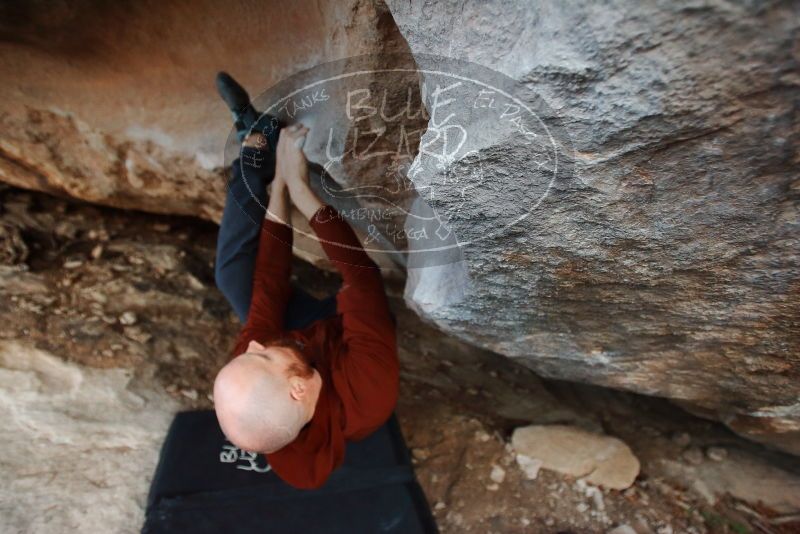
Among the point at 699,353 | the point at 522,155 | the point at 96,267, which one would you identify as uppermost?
the point at 522,155

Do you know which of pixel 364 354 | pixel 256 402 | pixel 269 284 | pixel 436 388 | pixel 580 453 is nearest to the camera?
pixel 256 402

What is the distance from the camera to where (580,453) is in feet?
5.55

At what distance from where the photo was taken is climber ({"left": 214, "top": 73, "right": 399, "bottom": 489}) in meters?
1.15

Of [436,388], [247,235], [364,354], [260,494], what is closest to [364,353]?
[364,354]

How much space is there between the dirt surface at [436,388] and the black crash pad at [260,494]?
0.11m

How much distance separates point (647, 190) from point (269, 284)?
1.01m

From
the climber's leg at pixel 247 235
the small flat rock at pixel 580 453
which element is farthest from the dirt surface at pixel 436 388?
the climber's leg at pixel 247 235

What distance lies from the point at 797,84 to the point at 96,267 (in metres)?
1.93

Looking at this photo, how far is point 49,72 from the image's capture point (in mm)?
1427

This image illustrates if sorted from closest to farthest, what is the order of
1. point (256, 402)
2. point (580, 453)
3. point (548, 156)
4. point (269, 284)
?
point (548, 156) → point (256, 402) → point (269, 284) → point (580, 453)

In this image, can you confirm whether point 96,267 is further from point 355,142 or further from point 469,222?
point 469,222

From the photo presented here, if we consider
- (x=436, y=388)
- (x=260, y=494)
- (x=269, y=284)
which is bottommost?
(x=260, y=494)

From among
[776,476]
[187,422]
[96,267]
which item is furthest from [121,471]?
[776,476]

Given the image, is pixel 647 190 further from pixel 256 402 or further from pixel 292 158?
pixel 256 402
